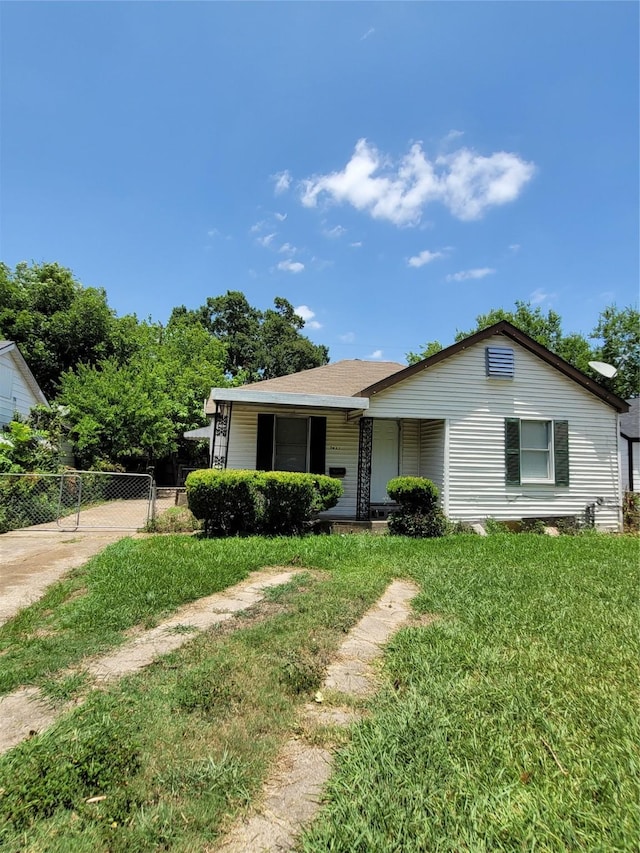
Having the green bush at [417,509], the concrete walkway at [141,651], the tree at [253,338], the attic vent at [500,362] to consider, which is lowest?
the concrete walkway at [141,651]

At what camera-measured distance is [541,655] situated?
3061mm

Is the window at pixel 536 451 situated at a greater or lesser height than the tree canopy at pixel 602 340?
lesser

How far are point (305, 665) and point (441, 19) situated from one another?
10566 millimetres

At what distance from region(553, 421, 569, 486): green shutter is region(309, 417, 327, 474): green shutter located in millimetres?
5469

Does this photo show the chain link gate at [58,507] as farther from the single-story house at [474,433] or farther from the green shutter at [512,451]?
the green shutter at [512,451]

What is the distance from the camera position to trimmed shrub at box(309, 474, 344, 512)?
26.4 ft

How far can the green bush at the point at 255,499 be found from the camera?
7574 mm

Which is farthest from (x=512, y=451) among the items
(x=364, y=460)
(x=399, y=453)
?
(x=364, y=460)

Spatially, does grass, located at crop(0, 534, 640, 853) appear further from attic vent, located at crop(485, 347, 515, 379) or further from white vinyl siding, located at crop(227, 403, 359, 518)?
attic vent, located at crop(485, 347, 515, 379)

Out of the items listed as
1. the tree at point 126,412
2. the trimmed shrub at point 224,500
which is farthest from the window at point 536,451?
the tree at point 126,412

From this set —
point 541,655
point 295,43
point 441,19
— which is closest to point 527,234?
point 441,19

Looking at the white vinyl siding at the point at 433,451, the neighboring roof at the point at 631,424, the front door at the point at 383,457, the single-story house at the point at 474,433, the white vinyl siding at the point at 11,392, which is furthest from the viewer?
the neighboring roof at the point at 631,424

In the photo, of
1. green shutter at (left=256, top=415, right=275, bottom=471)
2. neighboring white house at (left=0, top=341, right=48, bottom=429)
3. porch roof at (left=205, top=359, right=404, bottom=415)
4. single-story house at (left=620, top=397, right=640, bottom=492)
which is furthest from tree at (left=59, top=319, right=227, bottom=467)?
single-story house at (left=620, top=397, right=640, bottom=492)

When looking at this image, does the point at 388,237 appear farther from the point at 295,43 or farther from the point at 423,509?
the point at 423,509
